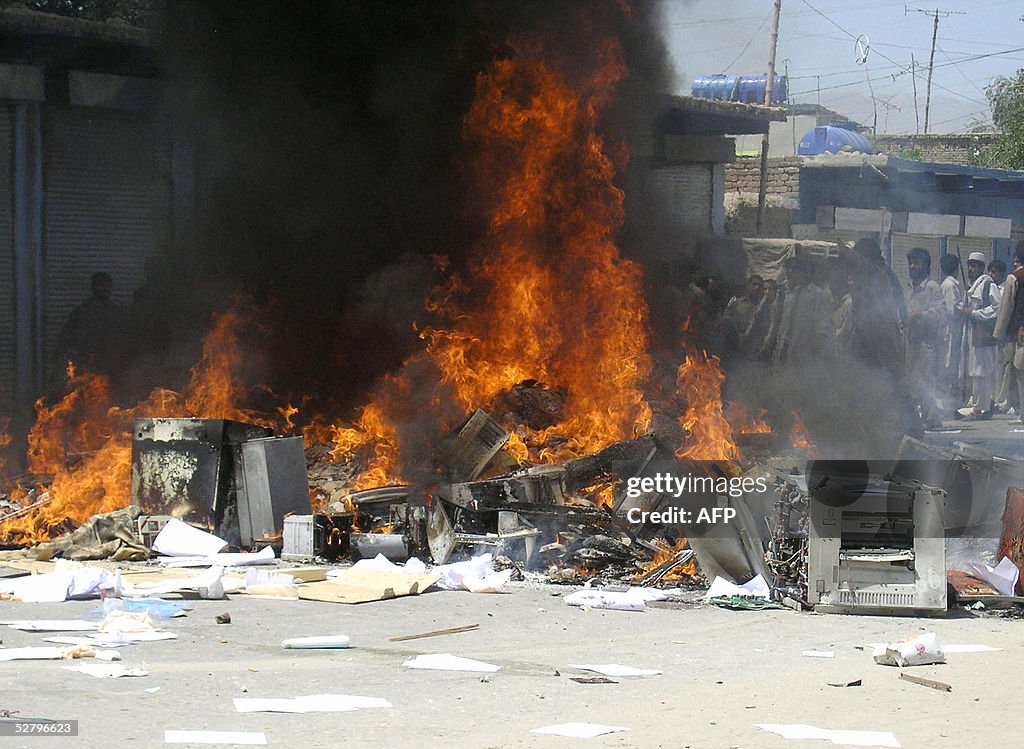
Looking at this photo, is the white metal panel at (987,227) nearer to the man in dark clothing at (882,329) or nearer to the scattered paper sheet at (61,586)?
the man in dark clothing at (882,329)

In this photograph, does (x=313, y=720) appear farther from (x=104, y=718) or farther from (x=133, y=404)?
(x=133, y=404)

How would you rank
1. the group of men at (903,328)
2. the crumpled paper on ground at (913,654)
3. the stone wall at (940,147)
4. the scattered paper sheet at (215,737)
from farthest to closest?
the stone wall at (940,147) → the group of men at (903,328) → the crumpled paper on ground at (913,654) → the scattered paper sheet at (215,737)

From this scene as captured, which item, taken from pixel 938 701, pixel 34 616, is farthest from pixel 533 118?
pixel 938 701

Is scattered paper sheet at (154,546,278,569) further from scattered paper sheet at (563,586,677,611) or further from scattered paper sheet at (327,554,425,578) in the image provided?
scattered paper sheet at (563,586,677,611)

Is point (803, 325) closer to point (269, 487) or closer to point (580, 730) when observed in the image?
point (269, 487)

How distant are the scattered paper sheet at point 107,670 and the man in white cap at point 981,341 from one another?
15302 mm

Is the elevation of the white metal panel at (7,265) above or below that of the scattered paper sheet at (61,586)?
above

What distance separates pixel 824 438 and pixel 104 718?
8.81m

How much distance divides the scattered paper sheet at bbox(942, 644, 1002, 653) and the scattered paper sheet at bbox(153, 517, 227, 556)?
17.3 ft

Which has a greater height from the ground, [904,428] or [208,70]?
[208,70]

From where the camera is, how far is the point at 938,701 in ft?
19.9

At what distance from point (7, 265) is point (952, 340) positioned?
12.7 metres

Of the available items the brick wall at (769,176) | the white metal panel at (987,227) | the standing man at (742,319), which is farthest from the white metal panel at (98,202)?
the white metal panel at (987,227)

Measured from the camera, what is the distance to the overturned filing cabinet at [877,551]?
26.7 ft
